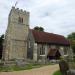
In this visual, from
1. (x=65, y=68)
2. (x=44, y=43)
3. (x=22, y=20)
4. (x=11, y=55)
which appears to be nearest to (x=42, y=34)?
(x=44, y=43)

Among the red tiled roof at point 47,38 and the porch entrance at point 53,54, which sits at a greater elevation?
the red tiled roof at point 47,38

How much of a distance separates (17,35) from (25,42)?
3146 mm

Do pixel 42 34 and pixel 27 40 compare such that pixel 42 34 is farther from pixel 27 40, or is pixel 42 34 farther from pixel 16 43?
pixel 16 43

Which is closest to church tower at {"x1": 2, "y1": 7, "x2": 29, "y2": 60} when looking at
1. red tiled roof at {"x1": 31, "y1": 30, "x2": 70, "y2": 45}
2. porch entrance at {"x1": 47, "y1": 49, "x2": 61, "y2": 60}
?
red tiled roof at {"x1": 31, "y1": 30, "x2": 70, "y2": 45}

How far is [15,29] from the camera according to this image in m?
46.1

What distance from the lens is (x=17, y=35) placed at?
46.2m

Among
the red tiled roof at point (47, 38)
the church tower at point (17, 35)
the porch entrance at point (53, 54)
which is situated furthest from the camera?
the red tiled roof at point (47, 38)

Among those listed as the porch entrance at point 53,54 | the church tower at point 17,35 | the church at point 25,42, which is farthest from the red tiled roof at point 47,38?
the church tower at point 17,35

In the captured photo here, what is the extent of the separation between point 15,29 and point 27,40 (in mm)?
4608

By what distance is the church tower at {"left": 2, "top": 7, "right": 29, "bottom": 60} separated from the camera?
44.5 meters

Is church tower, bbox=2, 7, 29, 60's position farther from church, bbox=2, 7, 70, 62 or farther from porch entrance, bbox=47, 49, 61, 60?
porch entrance, bbox=47, 49, 61, 60

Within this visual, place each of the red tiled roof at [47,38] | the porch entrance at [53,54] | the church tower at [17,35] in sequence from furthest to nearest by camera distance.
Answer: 1. the red tiled roof at [47,38]
2. the porch entrance at [53,54]
3. the church tower at [17,35]

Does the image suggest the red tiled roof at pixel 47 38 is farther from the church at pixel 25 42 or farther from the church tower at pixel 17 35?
the church tower at pixel 17 35

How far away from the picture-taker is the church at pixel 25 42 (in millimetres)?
44944
